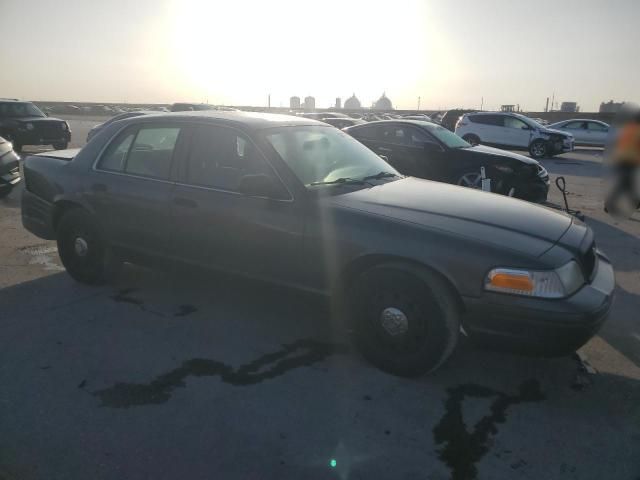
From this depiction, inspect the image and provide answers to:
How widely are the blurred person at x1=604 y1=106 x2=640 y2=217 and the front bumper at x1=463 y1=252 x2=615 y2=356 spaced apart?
249 cm

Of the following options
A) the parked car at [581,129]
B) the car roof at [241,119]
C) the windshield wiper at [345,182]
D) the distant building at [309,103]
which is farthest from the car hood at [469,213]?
the distant building at [309,103]

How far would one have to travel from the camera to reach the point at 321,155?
163 inches

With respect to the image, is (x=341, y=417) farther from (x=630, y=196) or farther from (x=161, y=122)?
(x=161, y=122)

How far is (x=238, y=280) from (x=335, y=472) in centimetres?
175

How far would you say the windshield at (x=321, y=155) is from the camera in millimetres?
3891

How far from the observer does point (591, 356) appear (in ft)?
12.2

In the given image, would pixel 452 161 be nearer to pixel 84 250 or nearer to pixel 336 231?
pixel 336 231

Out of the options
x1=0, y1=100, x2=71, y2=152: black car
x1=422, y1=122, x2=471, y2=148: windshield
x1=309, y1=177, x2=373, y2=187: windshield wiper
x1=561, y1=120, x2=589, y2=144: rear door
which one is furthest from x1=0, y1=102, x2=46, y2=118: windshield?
x1=561, y1=120, x2=589, y2=144: rear door

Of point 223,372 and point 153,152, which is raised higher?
point 153,152

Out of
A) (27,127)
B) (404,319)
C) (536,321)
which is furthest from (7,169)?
(27,127)

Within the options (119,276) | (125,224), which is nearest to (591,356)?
(125,224)

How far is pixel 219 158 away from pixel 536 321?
2.57 meters

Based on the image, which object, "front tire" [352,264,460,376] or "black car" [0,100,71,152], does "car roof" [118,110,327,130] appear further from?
"black car" [0,100,71,152]

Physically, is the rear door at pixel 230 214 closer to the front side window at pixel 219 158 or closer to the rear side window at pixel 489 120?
the front side window at pixel 219 158
